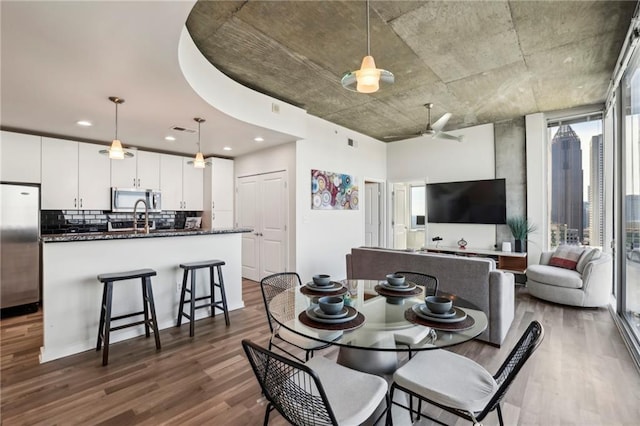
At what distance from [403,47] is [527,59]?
1481 mm

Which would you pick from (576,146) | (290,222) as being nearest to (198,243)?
(290,222)

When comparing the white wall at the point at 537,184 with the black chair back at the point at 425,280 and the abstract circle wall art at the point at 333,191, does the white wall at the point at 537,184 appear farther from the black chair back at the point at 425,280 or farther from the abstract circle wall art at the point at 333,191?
the black chair back at the point at 425,280

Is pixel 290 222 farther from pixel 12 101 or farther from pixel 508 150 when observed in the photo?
pixel 508 150

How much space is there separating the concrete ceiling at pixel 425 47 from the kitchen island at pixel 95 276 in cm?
212

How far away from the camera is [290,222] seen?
16.3 ft

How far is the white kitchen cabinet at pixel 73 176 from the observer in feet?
14.1

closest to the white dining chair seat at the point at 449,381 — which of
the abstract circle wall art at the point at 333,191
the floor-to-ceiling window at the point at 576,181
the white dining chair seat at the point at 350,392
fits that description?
the white dining chair seat at the point at 350,392

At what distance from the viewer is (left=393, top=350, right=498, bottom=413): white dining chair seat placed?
4.47 feet

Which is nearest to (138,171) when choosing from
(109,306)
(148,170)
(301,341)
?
(148,170)

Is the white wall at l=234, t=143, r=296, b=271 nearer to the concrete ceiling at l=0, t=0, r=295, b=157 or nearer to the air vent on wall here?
the concrete ceiling at l=0, t=0, r=295, b=157

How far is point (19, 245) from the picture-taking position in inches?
152

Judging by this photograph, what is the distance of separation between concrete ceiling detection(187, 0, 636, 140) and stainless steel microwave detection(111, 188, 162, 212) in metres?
2.85

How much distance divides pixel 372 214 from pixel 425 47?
14.5 feet

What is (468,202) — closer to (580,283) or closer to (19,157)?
(580,283)
